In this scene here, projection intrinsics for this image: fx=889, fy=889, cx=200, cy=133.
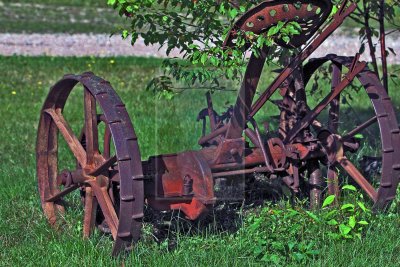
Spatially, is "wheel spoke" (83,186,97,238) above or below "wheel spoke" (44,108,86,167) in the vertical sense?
below

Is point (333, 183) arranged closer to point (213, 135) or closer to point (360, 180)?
point (360, 180)

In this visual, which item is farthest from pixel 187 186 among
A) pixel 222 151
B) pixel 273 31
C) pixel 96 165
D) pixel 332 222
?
pixel 273 31

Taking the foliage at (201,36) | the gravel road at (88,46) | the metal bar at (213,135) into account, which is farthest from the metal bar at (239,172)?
the gravel road at (88,46)

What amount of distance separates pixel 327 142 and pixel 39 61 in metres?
8.12

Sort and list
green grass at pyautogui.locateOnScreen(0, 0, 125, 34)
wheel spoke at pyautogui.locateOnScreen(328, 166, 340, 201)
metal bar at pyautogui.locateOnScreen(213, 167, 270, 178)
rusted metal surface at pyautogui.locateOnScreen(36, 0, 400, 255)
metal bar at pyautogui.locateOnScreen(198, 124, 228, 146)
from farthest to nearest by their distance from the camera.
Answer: green grass at pyautogui.locateOnScreen(0, 0, 125, 34)
wheel spoke at pyautogui.locateOnScreen(328, 166, 340, 201)
metal bar at pyautogui.locateOnScreen(198, 124, 228, 146)
metal bar at pyautogui.locateOnScreen(213, 167, 270, 178)
rusted metal surface at pyautogui.locateOnScreen(36, 0, 400, 255)

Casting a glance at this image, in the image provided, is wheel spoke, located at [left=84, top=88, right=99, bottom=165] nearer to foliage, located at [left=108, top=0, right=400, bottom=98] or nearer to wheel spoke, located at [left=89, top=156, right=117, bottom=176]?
wheel spoke, located at [left=89, top=156, right=117, bottom=176]

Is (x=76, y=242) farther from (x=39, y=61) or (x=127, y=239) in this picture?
(x=39, y=61)

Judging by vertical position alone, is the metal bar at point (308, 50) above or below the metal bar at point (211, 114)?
above

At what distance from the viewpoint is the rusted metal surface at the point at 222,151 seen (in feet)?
14.9

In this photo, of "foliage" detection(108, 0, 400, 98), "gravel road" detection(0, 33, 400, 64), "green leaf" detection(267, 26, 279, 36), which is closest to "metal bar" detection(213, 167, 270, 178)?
"foliage" detection(108, 0, 400, 98)

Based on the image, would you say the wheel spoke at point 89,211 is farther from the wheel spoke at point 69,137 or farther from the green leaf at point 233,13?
the green leaf at point 233,13

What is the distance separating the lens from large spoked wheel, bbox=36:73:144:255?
4379mm

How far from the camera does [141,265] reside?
175 inches

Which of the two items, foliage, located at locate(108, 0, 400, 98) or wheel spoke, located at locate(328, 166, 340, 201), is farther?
wheel spoke, located at locate(328, 166, 340, 201)
